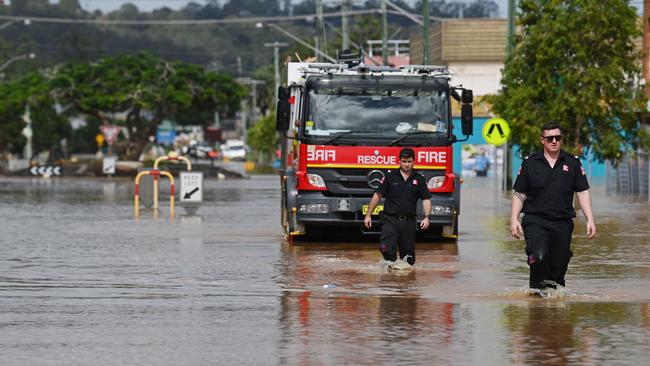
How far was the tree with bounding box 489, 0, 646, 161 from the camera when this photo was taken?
40.4m

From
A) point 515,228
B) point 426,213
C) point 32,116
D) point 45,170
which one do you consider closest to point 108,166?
point 45,170

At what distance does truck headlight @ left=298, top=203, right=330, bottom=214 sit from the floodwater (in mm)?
554

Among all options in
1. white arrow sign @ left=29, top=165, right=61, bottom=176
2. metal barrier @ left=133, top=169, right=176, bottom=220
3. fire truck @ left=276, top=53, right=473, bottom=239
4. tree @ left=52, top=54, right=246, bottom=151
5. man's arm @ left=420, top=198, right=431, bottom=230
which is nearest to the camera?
man's arm @ left=420, top=198, right=431, bottom=230

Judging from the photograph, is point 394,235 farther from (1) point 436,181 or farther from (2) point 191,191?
(2) point 191,191

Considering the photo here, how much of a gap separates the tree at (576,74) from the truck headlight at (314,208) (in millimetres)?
17437

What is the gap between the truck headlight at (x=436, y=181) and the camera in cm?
2409

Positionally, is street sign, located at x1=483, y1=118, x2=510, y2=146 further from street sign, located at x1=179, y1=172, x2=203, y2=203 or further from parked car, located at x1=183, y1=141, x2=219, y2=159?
parked car, located at x1=183, y1=141, x2=219, y2=159

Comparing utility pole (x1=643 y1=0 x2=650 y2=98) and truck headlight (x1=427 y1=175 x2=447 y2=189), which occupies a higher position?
utility pole (x1=643 y1=0 x2=650 y2=98)

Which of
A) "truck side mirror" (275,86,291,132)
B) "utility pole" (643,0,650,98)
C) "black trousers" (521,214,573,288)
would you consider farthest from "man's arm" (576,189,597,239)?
"utility pole" (643,0,650,98)

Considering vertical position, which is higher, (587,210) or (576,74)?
(576,74)

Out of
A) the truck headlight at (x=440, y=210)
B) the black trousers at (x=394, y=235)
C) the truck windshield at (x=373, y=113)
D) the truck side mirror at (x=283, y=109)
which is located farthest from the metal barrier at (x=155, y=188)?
the black trousers at (x=394, y=235)

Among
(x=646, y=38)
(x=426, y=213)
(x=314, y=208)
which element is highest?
(x=646, y=38)

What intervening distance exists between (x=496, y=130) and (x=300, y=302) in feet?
78.4

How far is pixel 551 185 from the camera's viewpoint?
15031 mm
